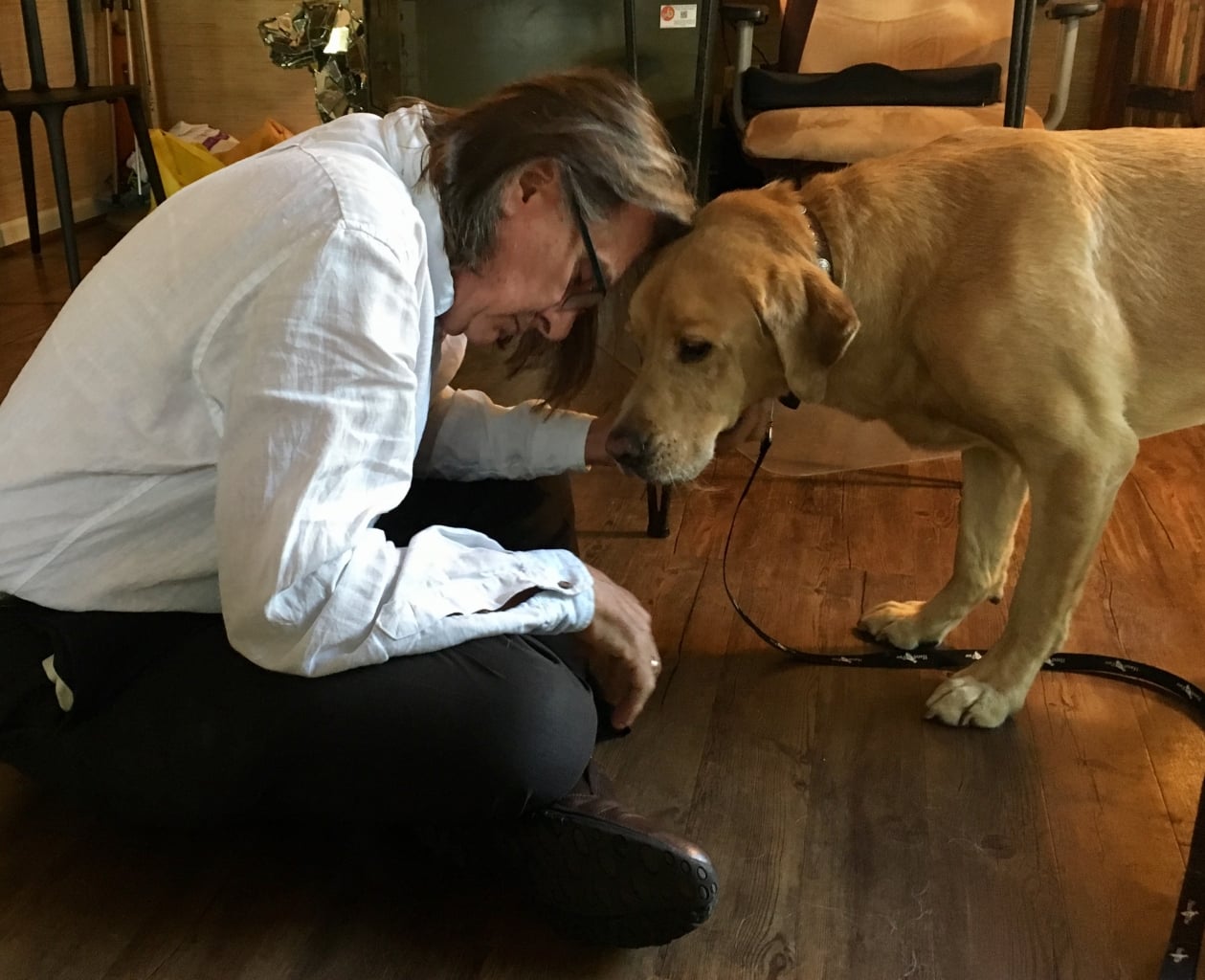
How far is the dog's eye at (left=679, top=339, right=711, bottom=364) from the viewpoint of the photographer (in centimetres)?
157

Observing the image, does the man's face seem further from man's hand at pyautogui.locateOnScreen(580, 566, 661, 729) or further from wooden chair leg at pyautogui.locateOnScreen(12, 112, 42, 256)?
wooden chair leg at pyautogui.locateOnScreen(12, 112, 42, 256)

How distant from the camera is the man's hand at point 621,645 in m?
1.21

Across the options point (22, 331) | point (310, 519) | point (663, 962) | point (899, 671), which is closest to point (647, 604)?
point (899, 671)

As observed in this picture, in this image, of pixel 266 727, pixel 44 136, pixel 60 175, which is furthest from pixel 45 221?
pixel 266 727

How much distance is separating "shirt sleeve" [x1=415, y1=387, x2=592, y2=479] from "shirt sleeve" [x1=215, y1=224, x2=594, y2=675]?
43 cm

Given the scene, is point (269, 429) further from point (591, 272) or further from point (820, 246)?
point (820, 246)

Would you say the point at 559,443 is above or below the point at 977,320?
below

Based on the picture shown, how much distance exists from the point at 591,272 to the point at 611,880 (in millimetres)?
615

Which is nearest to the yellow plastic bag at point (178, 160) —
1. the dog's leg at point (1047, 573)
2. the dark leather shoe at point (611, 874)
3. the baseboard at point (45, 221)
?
the baseboard at point (45, 221)

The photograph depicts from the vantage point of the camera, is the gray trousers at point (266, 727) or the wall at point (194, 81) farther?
the wall at point (194, 81)

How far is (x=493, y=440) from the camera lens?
1525mm

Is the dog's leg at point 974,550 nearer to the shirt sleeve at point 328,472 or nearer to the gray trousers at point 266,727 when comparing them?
the gray trousers at point 266,727

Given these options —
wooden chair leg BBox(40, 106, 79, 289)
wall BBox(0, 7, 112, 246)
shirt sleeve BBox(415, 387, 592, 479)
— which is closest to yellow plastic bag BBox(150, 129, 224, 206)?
wall BBox(0, 7, 112, 246)

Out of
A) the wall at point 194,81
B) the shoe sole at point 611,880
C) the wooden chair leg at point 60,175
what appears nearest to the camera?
the shoe sole at point 611,880
